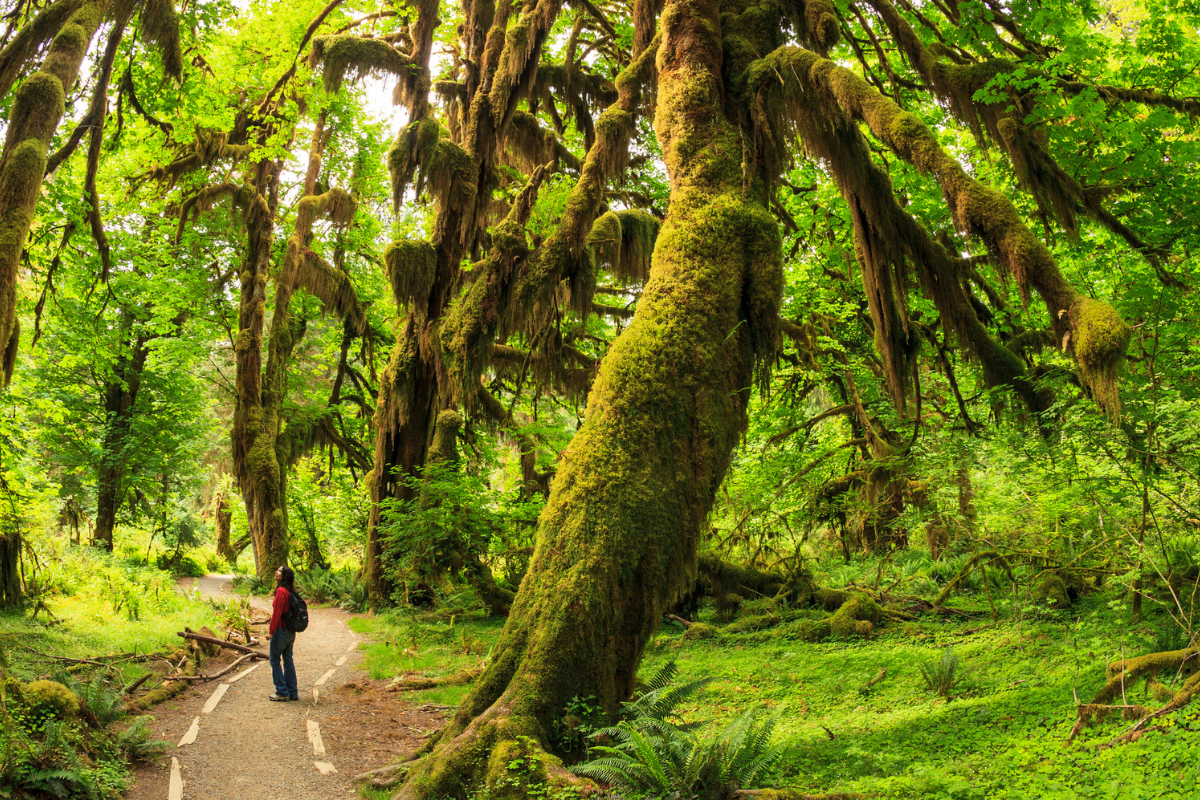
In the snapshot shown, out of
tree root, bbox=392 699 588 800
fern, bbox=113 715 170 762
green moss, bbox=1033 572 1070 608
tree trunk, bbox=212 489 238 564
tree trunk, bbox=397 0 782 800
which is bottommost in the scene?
tree trunk, bbox=212 489 238 564

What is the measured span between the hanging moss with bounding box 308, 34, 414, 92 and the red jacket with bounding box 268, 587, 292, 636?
8.77m

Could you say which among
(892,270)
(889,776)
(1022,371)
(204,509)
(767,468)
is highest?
(892,270)

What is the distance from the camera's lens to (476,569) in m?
13.3

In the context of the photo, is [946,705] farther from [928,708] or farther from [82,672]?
[82,672]

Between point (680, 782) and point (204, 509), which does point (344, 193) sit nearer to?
point (680, 782)

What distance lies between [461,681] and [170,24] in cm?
838

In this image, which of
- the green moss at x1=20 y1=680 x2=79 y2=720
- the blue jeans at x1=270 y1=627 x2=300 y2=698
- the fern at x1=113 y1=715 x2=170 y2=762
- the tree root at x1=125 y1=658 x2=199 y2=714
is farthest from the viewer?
the blue jeans at x1=270 y1=627 x2=300 y2=698

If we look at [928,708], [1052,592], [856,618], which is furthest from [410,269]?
[1052,592]

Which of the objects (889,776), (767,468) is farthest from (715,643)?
(889,776)

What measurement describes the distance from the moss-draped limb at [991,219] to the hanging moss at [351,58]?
9079mm

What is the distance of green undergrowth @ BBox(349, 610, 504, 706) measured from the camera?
9.25 metres

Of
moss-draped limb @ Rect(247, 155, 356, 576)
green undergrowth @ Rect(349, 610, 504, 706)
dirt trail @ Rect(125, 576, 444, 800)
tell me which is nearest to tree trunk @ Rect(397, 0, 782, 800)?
dirt trail @ Rect(125, 576, 444, 800)

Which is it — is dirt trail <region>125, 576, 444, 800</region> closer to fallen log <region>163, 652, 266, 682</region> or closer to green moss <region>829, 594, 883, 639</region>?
fallen log <region>163, 652, 266, 682</region>

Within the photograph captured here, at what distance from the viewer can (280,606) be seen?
838 centimetres
